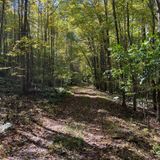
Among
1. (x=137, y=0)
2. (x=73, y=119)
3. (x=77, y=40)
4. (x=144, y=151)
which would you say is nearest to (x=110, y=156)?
(x=144, y=151)

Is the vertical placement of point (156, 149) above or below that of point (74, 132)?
below

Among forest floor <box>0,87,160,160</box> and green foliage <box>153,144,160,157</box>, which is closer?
forest floor <box>0,87,160,160</box>

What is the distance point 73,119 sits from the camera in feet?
45.8

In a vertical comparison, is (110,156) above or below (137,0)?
below

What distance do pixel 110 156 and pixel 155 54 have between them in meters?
5.44

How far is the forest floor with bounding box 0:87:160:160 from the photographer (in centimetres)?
937

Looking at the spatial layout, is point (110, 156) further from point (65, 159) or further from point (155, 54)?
point (155, 54)

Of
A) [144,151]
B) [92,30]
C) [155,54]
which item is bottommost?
[144,151]

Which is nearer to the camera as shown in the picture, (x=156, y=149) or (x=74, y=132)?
(x=156, y=149)

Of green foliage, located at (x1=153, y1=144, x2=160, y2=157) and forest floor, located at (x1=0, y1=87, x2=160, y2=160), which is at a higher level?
forest floor, located at (x1=0, y1=87, x2=160, y2=160)

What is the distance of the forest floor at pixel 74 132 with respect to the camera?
937 centimetres

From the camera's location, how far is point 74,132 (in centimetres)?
1154

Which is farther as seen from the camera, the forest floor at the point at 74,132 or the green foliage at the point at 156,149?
the green foliage at the point at 156,149

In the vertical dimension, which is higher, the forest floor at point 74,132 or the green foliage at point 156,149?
the forest floor at point 74,132
